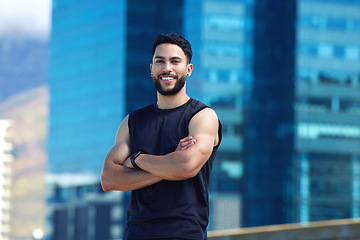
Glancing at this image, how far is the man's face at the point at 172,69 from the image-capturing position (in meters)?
4.02

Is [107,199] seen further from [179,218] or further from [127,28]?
[179,218]

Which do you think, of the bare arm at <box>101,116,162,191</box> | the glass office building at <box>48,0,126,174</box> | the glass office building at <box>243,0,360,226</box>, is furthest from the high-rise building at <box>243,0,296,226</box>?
the bare arm at <box>101,116,162,191</box>

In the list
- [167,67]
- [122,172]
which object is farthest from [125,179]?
[167,67]

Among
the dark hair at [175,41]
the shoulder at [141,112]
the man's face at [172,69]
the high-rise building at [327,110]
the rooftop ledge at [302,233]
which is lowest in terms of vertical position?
the rooftop ledge at [302,233]

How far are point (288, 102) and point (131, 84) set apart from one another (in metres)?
22.9

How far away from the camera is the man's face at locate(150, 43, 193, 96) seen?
158 inches

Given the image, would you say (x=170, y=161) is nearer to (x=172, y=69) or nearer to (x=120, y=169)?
(x=120, y=169)

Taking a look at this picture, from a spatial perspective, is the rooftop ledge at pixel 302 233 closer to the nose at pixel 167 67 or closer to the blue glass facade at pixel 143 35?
the nose at pixel 167 67

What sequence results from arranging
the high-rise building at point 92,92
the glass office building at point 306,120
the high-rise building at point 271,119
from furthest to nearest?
1. the high-rise building at point 92,92
2. the high-rise building at point 271,119
3. the glass office building at point 306,120

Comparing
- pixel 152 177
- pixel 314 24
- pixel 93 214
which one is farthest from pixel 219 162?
pixel 152 177

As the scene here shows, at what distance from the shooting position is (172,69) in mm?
4008

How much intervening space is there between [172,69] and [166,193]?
74 centimetres

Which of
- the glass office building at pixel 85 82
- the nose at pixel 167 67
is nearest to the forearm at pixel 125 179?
the nose at pixel 167 67

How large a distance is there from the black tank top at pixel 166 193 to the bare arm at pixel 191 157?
65 mm
